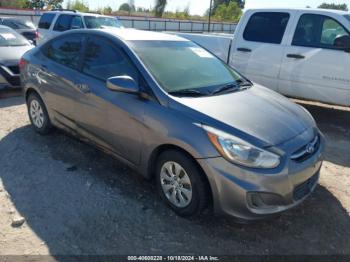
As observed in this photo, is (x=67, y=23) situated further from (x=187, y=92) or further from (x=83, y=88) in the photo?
(x=187, y=92)

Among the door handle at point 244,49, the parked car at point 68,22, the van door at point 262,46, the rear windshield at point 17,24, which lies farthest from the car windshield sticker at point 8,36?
the rear windshield at point 17,24

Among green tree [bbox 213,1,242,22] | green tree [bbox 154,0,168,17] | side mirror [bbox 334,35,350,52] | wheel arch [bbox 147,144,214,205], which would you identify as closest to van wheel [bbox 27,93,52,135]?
wheel arch [bbox 147,144,214,205]

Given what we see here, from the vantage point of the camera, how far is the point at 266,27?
21.7 ft

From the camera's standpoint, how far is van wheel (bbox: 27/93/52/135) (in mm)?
5035

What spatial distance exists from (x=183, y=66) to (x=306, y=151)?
5.12 ft

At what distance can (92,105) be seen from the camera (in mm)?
4016

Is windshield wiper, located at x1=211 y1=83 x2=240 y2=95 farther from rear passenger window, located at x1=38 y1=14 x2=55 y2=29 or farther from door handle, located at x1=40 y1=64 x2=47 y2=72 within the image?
rear passenger window, located at x1=38 y1=14 x2=55 y2=29

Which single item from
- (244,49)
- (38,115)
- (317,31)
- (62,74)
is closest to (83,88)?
(62,74)

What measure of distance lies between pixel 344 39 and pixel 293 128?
3.20 metres

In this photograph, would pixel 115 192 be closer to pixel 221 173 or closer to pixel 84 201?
pixel 84 201

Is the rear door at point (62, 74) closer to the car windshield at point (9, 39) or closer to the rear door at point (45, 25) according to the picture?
the car windshield at point (9, 39)

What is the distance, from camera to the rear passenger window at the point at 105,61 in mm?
3734

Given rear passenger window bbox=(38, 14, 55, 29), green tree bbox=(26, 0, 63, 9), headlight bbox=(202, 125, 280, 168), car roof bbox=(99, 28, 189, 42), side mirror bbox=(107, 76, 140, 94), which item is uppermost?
car roof bbox=(99, 28, 189, 42)

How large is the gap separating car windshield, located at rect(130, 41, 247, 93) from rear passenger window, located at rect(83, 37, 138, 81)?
0.17 meters
